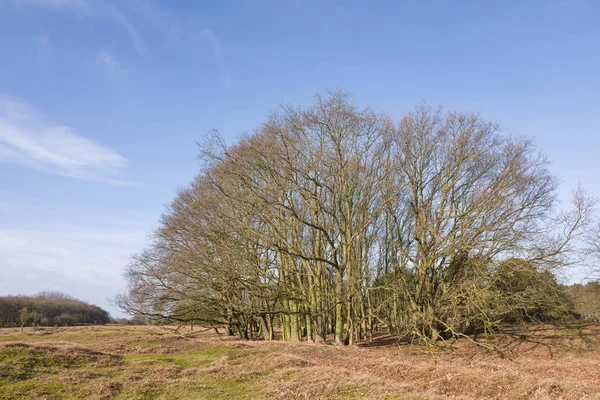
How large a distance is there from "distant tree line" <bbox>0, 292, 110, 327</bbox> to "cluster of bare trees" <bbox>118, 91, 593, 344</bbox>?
36217 mm

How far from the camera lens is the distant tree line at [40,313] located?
54.0 m

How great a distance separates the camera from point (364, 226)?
2395cm

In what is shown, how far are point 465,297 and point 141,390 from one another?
15865 millimetres

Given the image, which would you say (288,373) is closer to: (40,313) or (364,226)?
(364,226)

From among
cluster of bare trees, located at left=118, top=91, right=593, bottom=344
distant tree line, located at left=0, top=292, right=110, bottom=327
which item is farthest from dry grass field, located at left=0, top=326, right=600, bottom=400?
distant tree line, located at left=0, top=292, right=110, bottom=327

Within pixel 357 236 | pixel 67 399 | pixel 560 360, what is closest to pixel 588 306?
pixel 560 360

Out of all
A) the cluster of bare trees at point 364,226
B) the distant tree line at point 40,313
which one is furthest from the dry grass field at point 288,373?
the distant tree line at point 40,313

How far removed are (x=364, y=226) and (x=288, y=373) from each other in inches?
454

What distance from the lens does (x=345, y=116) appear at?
23594mm

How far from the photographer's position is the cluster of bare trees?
22188 millimetres

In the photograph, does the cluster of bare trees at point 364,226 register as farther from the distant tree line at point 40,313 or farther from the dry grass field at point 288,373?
the distant tree line at point 40,313

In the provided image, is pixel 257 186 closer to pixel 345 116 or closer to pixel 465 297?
pixel 345 116

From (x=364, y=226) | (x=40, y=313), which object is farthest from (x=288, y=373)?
(x=40, y=313)

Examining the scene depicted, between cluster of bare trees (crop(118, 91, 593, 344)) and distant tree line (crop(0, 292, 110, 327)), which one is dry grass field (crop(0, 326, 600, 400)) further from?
distant tree line (crop(0, 292, 110, 327))
